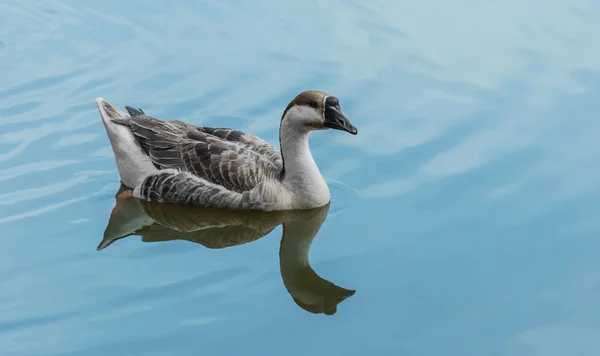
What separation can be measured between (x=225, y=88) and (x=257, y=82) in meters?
0.51

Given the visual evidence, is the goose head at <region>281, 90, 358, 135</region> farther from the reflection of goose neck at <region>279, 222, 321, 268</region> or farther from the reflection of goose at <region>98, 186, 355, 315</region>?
the reflection of goose neck at <region>279, 222, 321, 268</region>

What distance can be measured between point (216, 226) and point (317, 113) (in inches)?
70.3

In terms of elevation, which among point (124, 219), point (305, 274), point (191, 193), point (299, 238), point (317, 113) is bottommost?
point (124, 219)

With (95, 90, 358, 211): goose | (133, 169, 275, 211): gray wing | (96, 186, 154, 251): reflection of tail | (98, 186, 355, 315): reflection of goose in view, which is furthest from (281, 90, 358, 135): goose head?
(96, 186, 154, 251): reflection of tail

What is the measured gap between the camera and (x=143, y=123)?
38.7 ft

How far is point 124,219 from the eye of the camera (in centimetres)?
1112

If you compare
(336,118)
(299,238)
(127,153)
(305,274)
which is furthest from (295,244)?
(127,153)

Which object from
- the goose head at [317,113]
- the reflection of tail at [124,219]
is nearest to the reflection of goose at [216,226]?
the reflection of tail at [124,219]

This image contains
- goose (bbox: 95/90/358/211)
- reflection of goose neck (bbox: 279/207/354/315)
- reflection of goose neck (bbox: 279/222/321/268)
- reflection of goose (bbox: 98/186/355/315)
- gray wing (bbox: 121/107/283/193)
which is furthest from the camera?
gray wing (bbox: 121/107/283/193)

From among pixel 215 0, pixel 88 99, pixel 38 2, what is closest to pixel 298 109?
pixel 88 99

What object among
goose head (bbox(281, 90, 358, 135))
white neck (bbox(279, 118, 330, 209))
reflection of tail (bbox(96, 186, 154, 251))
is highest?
goose head (bbox(281, 90, 358, 135))

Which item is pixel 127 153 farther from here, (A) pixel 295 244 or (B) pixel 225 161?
A: (A) pixel 295 244

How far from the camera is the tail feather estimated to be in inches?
457

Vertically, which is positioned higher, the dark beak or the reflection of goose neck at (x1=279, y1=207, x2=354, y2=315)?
the dark beak
